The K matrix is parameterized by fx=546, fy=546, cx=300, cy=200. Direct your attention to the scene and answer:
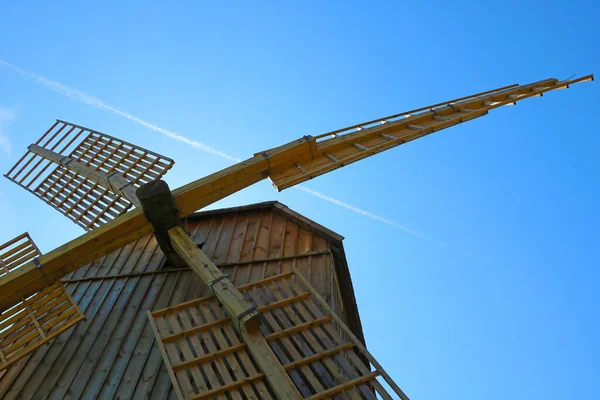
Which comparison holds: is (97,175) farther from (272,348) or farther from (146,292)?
(272,348)

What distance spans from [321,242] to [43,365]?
411cm

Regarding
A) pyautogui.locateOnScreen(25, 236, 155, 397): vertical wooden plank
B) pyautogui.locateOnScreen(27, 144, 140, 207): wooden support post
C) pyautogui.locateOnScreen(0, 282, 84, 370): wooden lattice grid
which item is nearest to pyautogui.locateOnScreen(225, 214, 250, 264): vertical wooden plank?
pyautogui.locateOnScreen(25, 236, 155, 397): vertical wooden plank

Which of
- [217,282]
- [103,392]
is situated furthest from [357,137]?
[103,392]

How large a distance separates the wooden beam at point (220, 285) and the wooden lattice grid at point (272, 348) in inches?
8.3

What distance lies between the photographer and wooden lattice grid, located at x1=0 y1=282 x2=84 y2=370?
5871mm

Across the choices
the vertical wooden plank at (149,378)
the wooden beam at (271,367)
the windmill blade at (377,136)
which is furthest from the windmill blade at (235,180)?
the wooden beam at (271,367)

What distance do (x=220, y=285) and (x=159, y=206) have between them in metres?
1.44

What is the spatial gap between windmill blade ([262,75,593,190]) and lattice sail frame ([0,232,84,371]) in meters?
2.90

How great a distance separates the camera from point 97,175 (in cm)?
873

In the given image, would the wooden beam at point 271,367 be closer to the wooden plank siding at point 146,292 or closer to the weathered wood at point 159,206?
the wooden plank siding at point 146,292

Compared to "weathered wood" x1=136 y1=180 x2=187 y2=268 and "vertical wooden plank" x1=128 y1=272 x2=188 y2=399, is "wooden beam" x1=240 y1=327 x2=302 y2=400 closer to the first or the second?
"vertical wooden plank" x1=128 y1=272 x2=188 y2=399

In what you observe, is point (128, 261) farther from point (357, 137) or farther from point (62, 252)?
point (357, 137)

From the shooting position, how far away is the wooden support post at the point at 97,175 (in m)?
7.87

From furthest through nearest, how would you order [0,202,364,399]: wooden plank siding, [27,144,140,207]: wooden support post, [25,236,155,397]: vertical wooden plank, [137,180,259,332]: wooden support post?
[27,144,140,207]: wooden support post
[25,236,155,397]: vertical wooden plank
[0,202,364,399]: wooden plank siding
[137,180,259,332]: wooden support post
